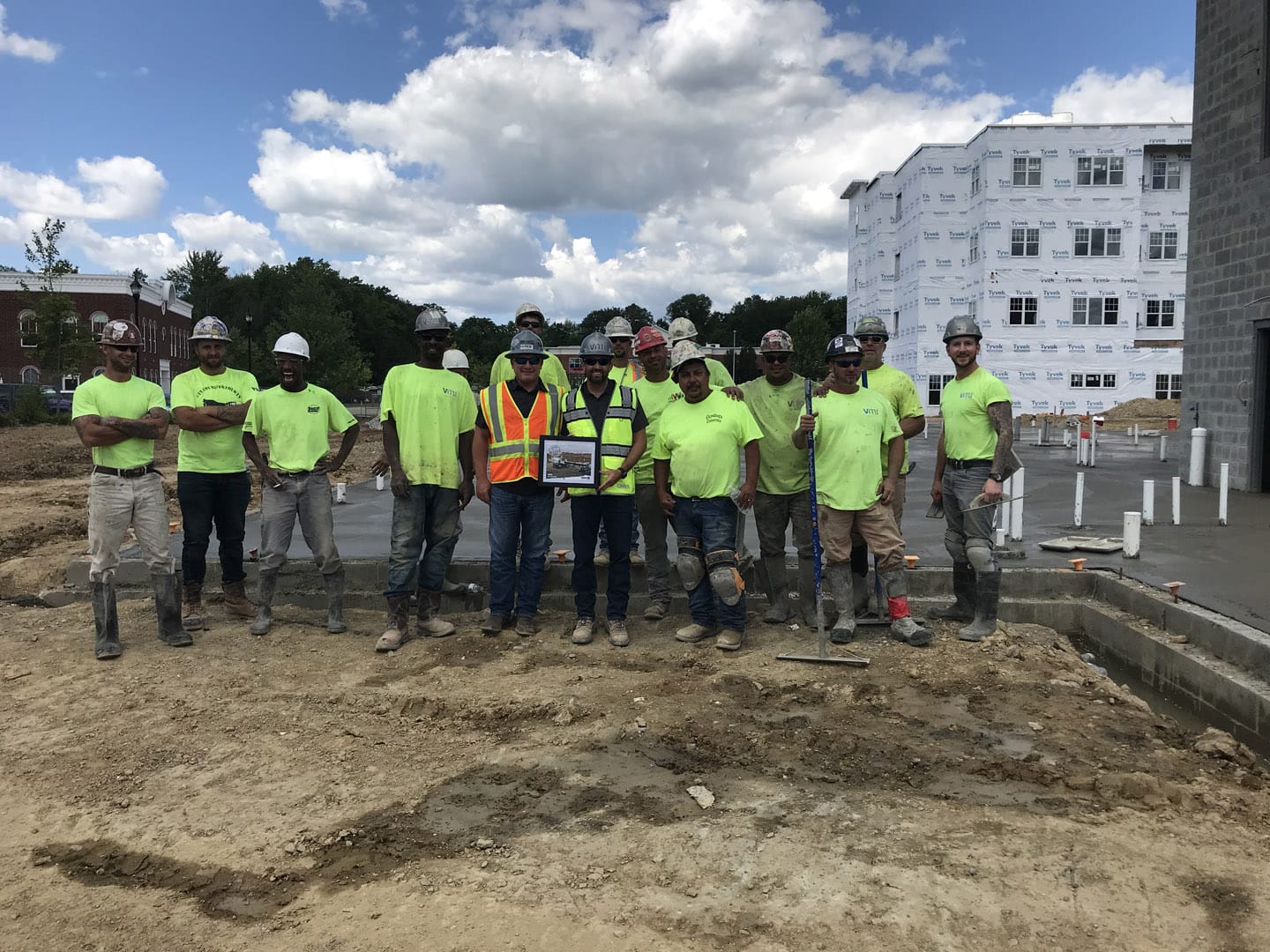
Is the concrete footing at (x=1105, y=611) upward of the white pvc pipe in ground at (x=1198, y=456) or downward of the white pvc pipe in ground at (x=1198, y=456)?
downward

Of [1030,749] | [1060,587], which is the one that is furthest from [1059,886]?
[1060,587]

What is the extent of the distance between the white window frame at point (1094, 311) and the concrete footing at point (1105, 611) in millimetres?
39544

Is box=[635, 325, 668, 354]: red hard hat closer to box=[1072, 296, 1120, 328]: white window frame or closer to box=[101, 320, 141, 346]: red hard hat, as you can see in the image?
box=[101, 320, 141, 346]: red hard hat

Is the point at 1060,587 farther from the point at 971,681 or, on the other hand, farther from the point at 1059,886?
the point at 1059,886

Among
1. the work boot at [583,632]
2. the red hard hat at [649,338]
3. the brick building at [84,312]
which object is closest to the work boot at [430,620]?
the work boot at [583,632]

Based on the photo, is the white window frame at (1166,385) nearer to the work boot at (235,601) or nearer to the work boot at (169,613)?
the work boot at (235,601)

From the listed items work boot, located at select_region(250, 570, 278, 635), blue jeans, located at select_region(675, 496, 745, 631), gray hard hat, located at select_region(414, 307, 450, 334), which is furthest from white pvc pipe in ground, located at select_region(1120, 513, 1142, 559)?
work boot, located at select_region(250, 570, 278, 635)

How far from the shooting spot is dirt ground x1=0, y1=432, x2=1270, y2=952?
311 cm

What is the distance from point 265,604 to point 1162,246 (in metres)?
46.4

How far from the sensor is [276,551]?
21.9 ft

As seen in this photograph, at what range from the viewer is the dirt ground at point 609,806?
311 centimetres

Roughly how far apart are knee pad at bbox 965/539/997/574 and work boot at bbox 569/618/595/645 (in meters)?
2.77

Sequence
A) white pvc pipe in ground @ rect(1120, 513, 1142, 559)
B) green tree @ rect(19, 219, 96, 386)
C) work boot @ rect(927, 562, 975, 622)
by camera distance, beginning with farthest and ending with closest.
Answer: green tree @ rect(19, 219, 96, 386) < white pvc pipe in ground @ rect(1120, 513, 1142, 559) < work boot @ rect(927, 562, 975, 622)

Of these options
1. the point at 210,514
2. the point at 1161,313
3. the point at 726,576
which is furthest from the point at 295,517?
the point at 1161,313
